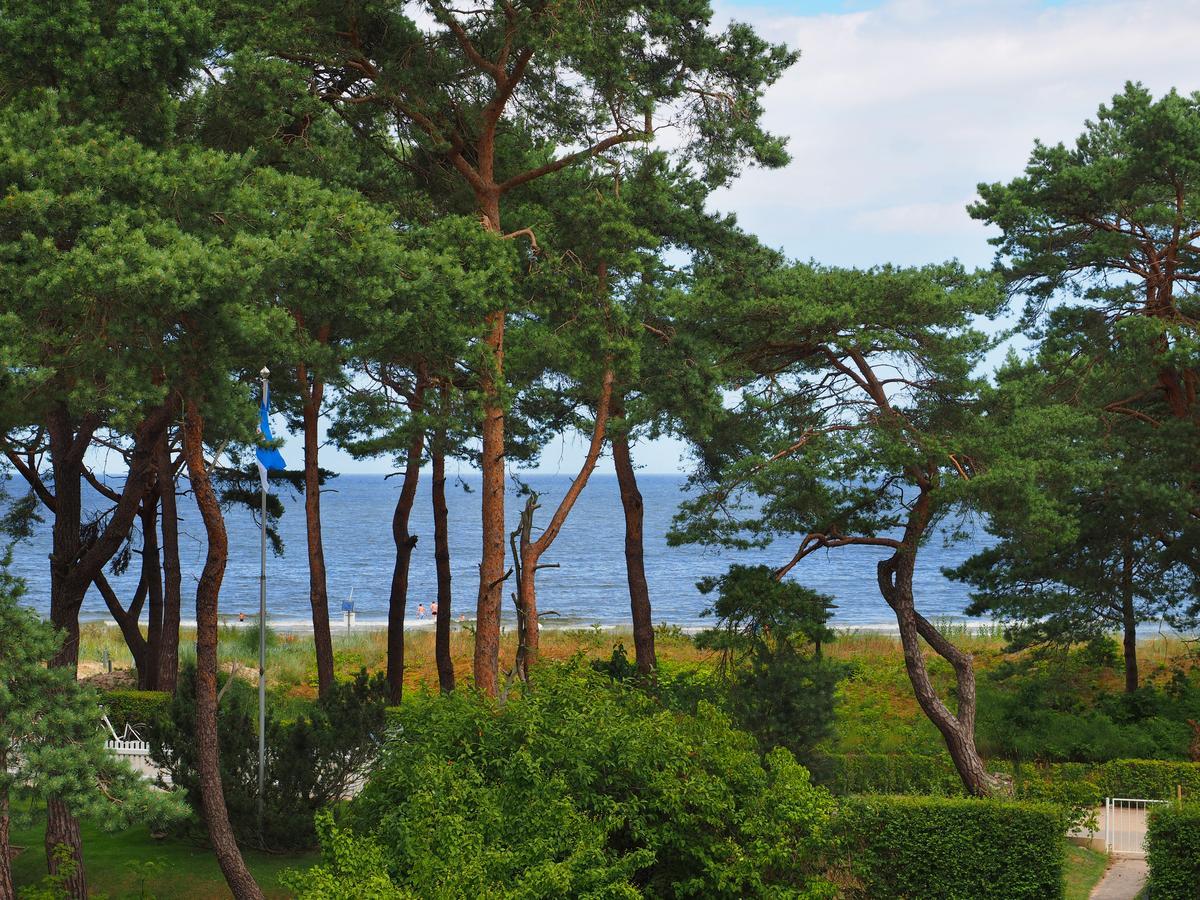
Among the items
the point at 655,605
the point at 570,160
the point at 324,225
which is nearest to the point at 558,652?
the point at 570,160

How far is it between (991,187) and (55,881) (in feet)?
56.3

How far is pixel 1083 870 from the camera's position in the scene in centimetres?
1525

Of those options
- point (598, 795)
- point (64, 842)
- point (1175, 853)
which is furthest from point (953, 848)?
point (64, 842)

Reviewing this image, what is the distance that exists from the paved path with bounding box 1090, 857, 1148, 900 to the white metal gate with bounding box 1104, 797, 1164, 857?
32cm

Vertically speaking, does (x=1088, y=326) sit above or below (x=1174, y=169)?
below

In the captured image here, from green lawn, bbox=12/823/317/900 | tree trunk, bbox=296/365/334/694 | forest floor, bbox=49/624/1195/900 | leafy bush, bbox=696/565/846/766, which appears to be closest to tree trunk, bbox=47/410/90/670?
green lawn, bbox=12/823/317/900

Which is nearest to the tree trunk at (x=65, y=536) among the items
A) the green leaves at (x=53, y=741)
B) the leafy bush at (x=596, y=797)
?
the green leaves at (x=53, y=741)

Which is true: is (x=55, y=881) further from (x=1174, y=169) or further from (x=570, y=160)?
(x=1174, y=169)

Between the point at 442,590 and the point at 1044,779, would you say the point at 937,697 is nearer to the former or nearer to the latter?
the point at 1044,779

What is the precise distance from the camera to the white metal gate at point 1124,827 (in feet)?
54.0

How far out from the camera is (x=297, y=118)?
1389 centimetres

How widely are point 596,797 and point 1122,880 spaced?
27.1 ft

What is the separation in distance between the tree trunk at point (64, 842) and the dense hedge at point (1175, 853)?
1134 cm

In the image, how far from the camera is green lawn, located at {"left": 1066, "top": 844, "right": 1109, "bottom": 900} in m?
14.3
